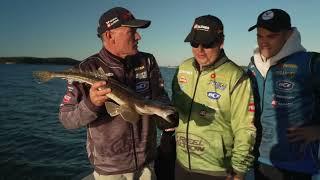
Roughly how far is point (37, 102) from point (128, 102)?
26.0 metres

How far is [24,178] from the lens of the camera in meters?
11.2

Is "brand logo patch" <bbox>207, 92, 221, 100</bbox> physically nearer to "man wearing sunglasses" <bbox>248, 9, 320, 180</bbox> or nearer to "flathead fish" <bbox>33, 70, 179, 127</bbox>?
"flathead fish" <bbox>33, 70, 179, 127</bbox>

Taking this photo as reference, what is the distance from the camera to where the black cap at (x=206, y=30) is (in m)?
3.88

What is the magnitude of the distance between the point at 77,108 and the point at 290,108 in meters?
2.51

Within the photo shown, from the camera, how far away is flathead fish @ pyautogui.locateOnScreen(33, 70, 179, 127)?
3.26 m

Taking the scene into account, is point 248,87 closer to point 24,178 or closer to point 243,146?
point 243,146

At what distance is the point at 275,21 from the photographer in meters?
4.20

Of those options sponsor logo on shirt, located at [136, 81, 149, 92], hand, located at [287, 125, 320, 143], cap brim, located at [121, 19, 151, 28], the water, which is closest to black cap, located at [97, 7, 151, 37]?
cap brim, located at [121, 19, 151, 28]

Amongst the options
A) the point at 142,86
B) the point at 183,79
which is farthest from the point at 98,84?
the point at 183,79

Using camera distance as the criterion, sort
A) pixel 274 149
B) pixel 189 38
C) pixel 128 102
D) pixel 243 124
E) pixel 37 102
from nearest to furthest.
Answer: pixel 128 102, pixel 243 124, pixel 189 38, pixel 274 149, pixel 37 102

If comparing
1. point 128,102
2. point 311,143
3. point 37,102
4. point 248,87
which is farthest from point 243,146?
point 37,102

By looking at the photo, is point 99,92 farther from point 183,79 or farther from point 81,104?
point 183,79

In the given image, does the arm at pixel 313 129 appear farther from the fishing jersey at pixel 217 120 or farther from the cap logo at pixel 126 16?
the cap logo at pixel 126 16

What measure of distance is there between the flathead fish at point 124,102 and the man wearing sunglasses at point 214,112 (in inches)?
24.0
